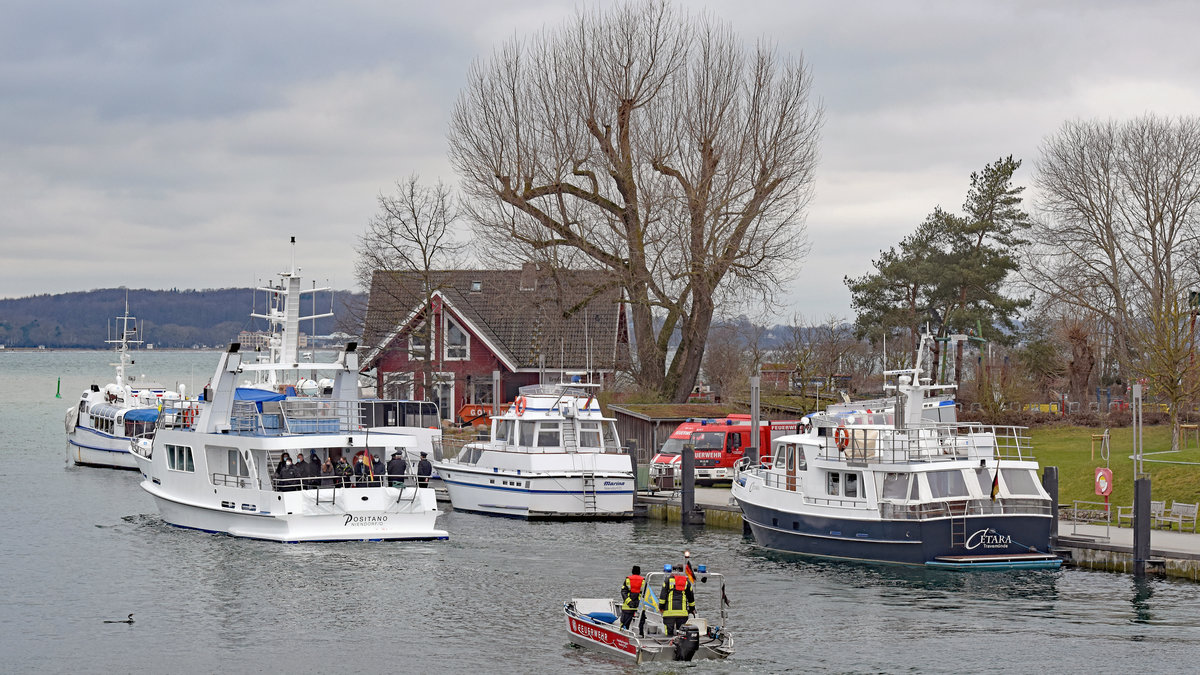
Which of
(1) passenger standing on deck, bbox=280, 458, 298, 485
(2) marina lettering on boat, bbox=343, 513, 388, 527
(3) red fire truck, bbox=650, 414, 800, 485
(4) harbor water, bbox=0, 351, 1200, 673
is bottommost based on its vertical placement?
(4) harbor water, bbox=0, 351, 1200, 673

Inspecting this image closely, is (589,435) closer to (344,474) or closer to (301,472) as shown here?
(344,474)

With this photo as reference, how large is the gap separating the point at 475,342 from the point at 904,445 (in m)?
37.8

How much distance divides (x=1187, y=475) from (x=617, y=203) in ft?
89.3

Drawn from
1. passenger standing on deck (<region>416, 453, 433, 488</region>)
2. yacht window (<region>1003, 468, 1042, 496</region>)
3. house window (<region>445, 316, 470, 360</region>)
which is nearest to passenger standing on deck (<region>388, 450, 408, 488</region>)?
passenger standing on deck (<region>416, 453, 433, 488</region>)

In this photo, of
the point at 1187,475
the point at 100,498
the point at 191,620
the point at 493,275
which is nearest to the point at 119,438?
the point at 100,498

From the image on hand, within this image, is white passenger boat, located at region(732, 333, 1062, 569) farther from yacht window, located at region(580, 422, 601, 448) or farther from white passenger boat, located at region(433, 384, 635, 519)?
yacht window, located at region(580, 422, 601, 448)

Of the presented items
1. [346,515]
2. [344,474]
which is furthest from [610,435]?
[346,515]

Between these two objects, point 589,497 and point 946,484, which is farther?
point 589,497

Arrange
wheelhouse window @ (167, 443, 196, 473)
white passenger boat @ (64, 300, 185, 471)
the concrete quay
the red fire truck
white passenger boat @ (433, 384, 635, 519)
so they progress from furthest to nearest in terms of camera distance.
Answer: white passenger boat @ (64, 300, 185, 471) < the red fire truck < white passenger boat @ (433, 384, 635, 519) < wheelhouse window @ (167, 443, 196, 473) < the concrete quay

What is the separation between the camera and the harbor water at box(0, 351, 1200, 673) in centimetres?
2442

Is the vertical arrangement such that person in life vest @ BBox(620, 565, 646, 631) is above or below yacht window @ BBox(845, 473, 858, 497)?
below

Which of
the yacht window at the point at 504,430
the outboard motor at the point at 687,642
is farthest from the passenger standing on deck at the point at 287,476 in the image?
the outboard motor at the point at 687,642

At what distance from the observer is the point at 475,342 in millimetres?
69625

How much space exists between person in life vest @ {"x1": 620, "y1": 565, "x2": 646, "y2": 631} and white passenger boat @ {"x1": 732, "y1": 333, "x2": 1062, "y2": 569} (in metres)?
10.7
